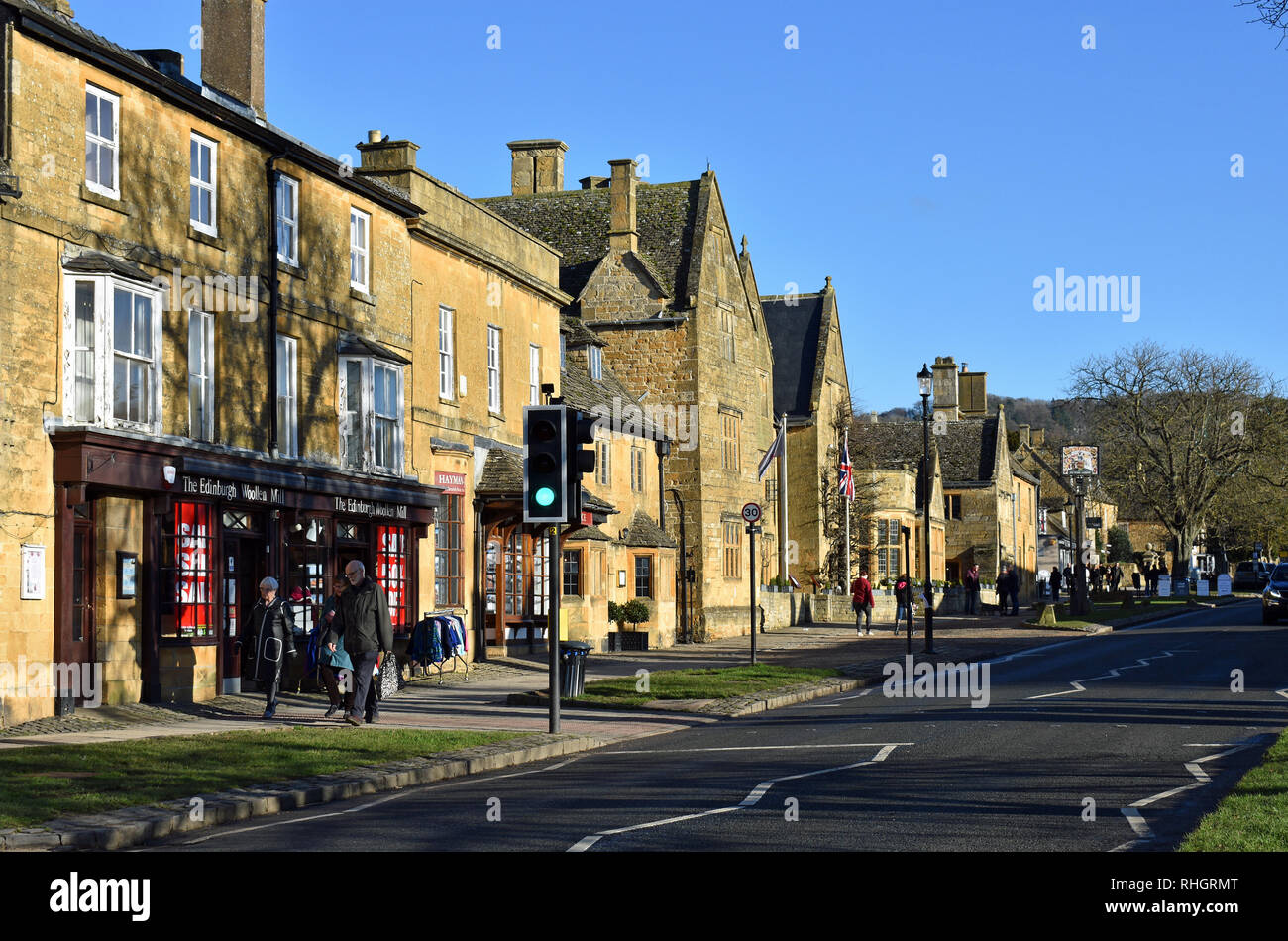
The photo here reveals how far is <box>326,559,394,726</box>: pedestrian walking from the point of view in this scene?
17.5 m

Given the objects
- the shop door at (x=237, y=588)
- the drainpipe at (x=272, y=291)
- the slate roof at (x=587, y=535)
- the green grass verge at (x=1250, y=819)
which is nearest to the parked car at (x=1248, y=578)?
the slate roof at (x=587, y=535)

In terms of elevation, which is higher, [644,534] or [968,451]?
[968,451]

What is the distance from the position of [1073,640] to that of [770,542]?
61.0 ft

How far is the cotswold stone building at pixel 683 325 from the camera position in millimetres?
44031

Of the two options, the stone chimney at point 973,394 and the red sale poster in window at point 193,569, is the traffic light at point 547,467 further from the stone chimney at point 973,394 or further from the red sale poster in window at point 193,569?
the stone chimney at point 973,394

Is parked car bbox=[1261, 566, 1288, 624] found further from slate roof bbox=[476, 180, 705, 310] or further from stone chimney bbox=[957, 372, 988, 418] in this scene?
stone chimney bbox=[957, 372, 988, 418]

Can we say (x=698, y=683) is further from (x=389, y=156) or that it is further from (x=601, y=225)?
(x=601, y=225)

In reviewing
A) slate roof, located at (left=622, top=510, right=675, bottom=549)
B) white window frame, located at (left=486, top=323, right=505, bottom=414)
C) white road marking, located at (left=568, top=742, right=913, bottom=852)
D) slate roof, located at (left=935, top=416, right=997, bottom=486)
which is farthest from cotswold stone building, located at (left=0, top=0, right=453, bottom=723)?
slate roof, located at (left=935, top=416, right=997, bottom=486)

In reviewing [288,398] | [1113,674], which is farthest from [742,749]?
[1113,674]

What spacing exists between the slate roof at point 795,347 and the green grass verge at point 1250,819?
49.6 m

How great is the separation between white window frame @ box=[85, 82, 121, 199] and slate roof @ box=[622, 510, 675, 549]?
21.8 m

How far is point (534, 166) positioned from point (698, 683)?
3096cm

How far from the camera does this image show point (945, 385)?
96.9 m
